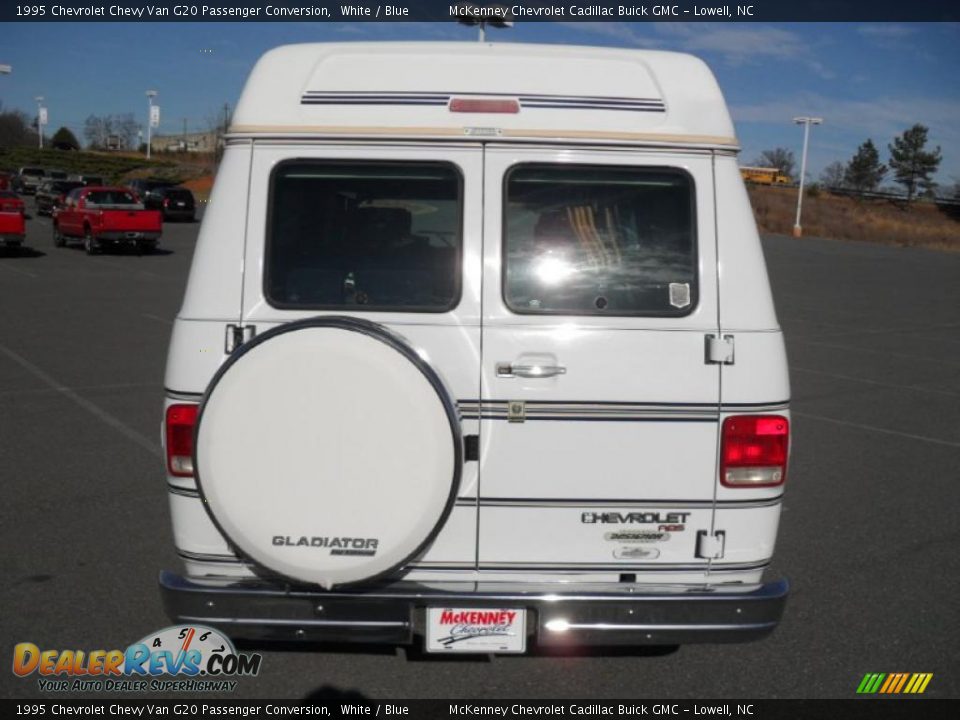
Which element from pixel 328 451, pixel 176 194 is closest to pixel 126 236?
pixel 176 194

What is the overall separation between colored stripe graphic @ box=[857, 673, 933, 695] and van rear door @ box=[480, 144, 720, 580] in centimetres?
118

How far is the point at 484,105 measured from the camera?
13.1ft

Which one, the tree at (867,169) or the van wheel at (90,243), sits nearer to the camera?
the van wheel at (90,243)

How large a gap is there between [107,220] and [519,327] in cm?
2640

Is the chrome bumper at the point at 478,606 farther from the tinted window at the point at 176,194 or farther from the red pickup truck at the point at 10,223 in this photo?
the tinted window at the point at 176,194

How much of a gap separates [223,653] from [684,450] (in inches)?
80.2

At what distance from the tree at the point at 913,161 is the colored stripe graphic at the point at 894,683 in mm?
95668

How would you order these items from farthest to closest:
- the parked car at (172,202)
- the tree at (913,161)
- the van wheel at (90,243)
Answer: the tree at (913,161)
the parked car at (172,202)
the van wheel at (90,243)

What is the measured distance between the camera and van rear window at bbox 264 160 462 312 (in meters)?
3.96

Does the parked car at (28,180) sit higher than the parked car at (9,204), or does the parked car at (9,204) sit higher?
the parked car at (28,180)

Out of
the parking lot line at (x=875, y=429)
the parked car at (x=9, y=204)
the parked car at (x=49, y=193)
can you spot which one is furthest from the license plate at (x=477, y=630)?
the parked car at (x=49, y=193)

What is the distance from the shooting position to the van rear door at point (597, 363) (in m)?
3.85
